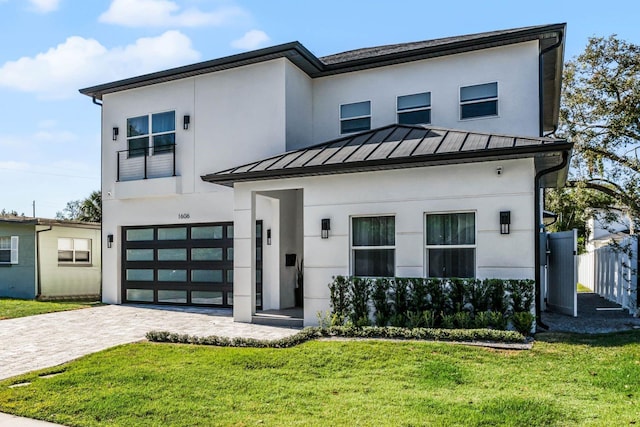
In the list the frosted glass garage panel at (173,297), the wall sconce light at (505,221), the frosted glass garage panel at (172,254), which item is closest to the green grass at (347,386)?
the wall sconce light at (505,221)

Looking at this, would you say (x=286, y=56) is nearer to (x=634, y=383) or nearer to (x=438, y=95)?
(x=438, y=95)

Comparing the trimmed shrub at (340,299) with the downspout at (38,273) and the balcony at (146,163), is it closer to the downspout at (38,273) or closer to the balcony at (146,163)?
the balcony at (146,163)

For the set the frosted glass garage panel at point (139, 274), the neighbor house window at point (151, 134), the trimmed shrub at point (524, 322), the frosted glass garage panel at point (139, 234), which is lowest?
the trimmed shrub at point (524, 322)

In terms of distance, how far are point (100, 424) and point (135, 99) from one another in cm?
1241

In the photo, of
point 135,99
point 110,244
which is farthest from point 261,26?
point 110,244

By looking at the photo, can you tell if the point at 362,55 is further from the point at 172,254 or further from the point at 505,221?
the point at 172,254

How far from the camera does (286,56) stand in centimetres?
1327

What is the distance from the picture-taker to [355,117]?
1405cm

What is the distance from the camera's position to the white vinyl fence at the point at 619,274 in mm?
11992

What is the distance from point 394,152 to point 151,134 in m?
8.35

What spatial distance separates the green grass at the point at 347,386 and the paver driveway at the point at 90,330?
3.22 feet

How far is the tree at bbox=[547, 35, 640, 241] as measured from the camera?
21516 millimetres

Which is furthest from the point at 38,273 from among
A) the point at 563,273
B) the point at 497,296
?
the point at 563,273

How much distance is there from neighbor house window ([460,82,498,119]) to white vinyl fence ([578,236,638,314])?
4.52 meters
